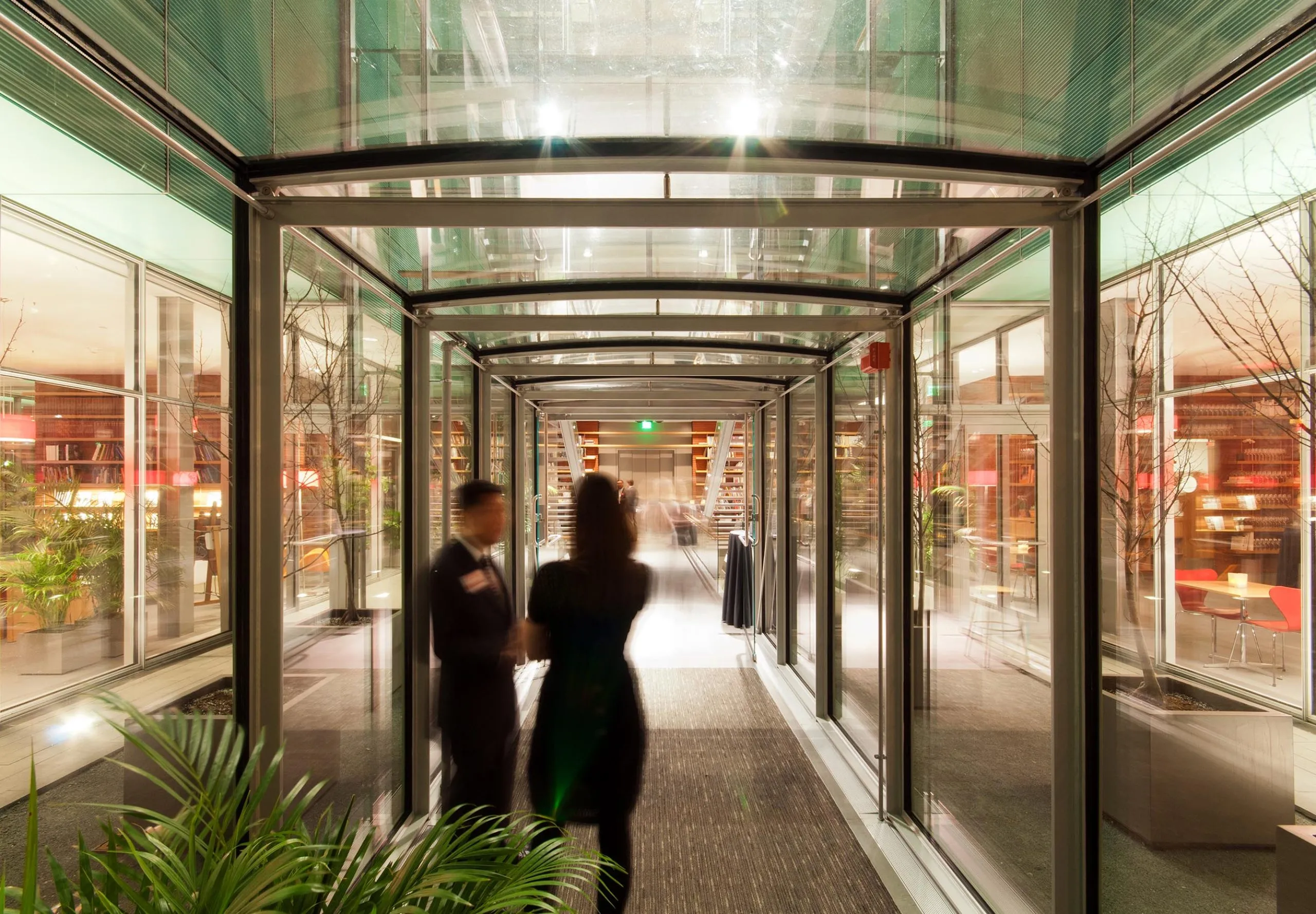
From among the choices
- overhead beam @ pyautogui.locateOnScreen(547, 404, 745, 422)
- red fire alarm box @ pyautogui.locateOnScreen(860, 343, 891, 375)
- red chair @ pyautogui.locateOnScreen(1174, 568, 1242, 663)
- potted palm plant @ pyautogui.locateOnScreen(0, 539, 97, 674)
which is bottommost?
potted palm plant @ pyautogui.locateOnScreen(0, 539, 97, 674)

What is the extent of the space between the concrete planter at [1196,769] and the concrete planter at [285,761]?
232 cm

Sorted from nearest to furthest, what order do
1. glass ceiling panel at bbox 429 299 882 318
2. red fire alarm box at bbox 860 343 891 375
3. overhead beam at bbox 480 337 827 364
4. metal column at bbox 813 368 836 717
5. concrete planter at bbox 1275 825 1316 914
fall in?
concrete planter at bbox 1275 825 1316 914 → red fire alarm box at bbox 860 343 891 375 → glass ceiling panel at bbox 429 299 882 318 → overhead beam at bbox 480 337 827 364 → metal column at bbox 813 368 836 717

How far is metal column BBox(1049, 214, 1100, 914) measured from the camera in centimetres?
232

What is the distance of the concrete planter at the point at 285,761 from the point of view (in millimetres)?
2361

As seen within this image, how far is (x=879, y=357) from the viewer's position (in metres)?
3.90

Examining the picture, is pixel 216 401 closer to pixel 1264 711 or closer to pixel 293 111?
pixel 293 111

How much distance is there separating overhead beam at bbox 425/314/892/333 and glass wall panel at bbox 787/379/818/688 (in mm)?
2234

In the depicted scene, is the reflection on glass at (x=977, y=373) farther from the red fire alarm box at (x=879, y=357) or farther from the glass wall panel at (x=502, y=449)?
the glass wall panel at (x=502, y=449)

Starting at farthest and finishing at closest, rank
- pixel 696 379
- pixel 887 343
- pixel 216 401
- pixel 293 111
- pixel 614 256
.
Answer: pixel 696 379, pixel 887 343, pixel 614 256, pixel 216 401, pixel 293 111

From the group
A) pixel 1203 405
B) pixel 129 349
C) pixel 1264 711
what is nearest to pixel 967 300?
pixel 1203 405

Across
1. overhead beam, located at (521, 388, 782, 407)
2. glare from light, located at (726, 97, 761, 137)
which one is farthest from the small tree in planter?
overhead beam, located at (521, 388, 782, 407)

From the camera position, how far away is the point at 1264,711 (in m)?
1.74

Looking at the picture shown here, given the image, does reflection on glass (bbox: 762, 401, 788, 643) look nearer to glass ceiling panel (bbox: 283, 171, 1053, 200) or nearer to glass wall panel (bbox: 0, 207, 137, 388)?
glass ceiling panel (bbox: 283, 171, 1053, 200)

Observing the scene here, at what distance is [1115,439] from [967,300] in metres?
1.29
